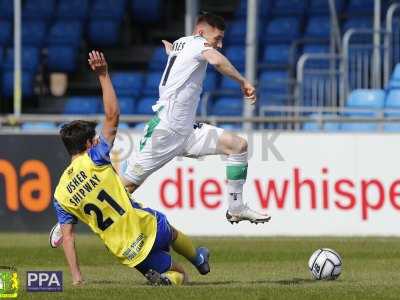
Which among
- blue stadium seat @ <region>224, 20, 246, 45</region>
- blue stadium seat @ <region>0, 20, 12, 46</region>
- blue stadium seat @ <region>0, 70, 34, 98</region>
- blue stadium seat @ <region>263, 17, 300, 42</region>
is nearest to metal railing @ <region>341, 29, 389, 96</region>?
blue stadium seat @ <region>263, 17, 300, 42</region>

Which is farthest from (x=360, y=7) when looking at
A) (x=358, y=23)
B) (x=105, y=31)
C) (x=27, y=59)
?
(x=27, y=59)

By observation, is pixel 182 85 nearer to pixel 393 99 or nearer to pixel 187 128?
pixel 187 128

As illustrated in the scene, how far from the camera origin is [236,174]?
13.5 m

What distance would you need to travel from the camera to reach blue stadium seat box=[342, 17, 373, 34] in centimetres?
2531

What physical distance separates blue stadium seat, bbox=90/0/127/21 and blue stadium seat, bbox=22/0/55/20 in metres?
0.90

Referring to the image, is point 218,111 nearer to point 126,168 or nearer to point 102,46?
point 102,46

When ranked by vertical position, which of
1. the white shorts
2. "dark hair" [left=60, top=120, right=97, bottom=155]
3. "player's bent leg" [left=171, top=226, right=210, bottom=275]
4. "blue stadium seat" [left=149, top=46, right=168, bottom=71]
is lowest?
"player's bent leg" [left=171, top=226, right=210, bottom=275]

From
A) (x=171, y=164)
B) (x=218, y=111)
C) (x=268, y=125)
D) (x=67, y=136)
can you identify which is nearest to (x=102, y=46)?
(x=218, y=111)

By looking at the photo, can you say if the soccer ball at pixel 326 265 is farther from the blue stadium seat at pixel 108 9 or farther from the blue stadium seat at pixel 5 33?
the blue stadium seat at pixel 5 33

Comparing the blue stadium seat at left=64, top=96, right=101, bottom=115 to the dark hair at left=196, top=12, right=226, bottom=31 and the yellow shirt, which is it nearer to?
the dark hair at left=196, top=12, right=226, bottom=31

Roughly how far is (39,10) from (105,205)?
18419 mm

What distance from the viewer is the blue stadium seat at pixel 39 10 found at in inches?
1147

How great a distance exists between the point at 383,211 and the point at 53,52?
1137 centimetres

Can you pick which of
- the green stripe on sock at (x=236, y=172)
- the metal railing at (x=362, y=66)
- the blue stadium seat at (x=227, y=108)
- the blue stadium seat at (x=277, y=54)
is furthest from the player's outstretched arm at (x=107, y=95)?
the blue stadium seat at (x=277, y=54)
